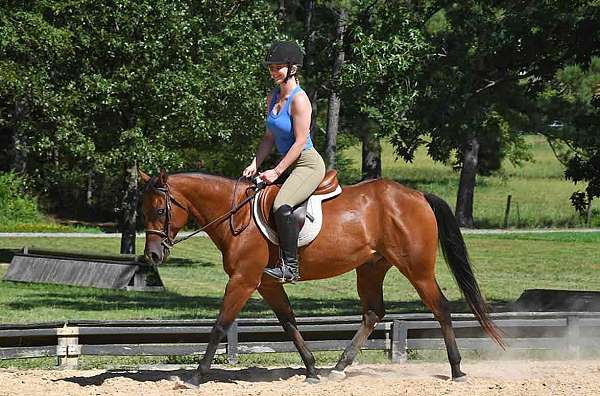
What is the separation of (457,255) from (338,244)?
143cm

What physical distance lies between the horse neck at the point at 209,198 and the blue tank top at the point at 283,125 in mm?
647

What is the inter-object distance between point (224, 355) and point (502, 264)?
20.0 m

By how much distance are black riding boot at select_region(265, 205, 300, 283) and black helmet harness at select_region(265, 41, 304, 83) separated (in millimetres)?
1258

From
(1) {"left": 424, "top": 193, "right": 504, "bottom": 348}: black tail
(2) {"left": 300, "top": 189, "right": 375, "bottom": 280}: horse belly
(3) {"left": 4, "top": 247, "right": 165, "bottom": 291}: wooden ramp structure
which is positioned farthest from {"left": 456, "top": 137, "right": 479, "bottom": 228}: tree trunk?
(2) {"left": 300, "top": 189, "right": 375, "bottom": 280}: horse belly

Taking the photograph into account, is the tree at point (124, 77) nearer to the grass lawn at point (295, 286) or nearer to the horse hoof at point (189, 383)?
the grass lawn at point (295, 286)

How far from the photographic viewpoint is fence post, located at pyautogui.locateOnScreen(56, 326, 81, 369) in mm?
11227

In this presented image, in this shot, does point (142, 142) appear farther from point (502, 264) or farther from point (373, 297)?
point (373, 297)

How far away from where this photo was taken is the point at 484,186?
192 ft

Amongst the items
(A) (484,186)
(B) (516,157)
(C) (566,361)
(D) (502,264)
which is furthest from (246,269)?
(A) (484,186)

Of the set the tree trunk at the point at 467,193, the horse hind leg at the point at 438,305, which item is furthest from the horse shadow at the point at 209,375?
the tree trunk at the point at 467,193

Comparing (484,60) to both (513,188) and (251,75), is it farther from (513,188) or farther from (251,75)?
(513,188)

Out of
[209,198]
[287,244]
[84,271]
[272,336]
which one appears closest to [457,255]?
[287,244]

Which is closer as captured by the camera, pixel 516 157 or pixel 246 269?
pixel 246 269

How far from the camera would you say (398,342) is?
12117 millimetres
